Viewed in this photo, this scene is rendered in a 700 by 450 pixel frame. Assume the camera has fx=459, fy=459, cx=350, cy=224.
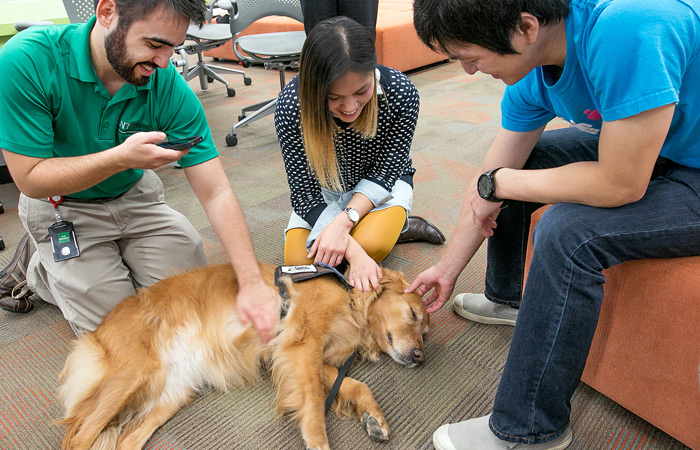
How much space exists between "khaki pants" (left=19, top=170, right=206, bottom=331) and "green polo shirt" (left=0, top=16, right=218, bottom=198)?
0.14m

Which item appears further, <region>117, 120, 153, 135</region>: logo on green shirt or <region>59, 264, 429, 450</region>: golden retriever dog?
<region>117, 120, 153, 135</region>: logo on green shirt

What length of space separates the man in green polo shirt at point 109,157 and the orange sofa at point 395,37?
4178 mm

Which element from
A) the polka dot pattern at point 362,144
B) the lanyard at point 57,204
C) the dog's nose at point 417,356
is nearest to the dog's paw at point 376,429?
the dog's nose at point 417,356

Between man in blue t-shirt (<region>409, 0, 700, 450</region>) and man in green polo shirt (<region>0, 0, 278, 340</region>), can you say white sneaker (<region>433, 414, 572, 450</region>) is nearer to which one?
man in blue t-shirt (<region>409, 0, 700, 450</region>)

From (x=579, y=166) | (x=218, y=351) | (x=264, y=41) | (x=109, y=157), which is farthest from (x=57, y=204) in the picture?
(x=264, y=41)

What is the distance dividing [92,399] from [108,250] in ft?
2.29

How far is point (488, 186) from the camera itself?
4.40 ft

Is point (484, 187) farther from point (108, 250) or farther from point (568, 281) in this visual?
point (108, 250)

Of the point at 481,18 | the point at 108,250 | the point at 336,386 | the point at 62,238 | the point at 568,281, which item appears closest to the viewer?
the point at 481,18

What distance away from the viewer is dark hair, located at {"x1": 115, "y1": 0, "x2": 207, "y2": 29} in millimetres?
1387

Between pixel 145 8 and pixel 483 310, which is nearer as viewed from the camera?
pixel 145 8

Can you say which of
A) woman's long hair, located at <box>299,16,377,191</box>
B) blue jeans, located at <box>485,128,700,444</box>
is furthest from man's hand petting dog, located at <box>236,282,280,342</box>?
blue jeans, located at <box>485,128,700,444</box>

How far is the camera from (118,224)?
199 cm

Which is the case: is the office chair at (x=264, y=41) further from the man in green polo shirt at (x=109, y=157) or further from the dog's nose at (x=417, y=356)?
the dog's nose at (x=417, y=356)
